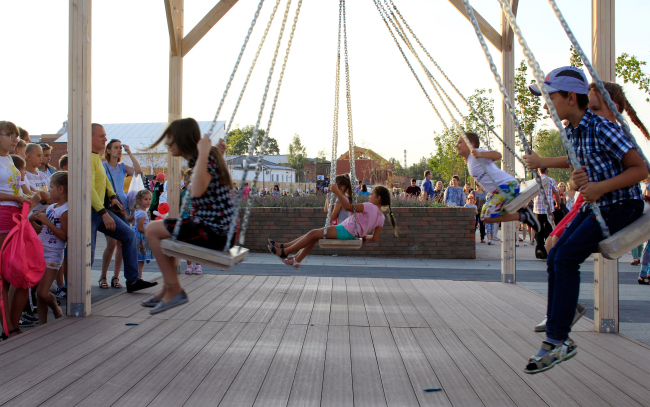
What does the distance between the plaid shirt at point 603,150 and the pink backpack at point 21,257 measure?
4.20 metres

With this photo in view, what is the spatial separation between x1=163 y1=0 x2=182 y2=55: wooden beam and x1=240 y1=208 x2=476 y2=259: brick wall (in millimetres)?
4687

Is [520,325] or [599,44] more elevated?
[599,44]

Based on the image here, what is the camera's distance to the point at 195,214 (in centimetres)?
371

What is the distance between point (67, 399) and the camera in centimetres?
304

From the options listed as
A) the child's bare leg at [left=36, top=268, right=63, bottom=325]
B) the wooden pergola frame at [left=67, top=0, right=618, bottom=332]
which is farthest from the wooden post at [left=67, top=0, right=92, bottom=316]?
the child's bare leg at [left=36, top=268, right=63, bottom=325]

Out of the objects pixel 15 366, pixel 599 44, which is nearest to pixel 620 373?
pixel 599 44

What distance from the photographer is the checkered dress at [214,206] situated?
145 inches

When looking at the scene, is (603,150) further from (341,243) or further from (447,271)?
(447,271)

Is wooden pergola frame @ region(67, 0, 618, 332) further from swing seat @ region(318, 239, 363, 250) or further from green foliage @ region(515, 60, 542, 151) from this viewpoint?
green foliage @ region(515, 60, 542, 151)

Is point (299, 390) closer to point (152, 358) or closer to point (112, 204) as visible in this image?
point (152, 358)

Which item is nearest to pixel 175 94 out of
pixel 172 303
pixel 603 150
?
pixel 172 303

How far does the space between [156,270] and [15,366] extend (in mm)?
5300

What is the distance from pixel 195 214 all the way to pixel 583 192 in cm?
240

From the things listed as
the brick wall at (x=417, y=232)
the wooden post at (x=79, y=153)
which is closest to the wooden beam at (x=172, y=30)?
the wooden post at (x=79, y=153)
